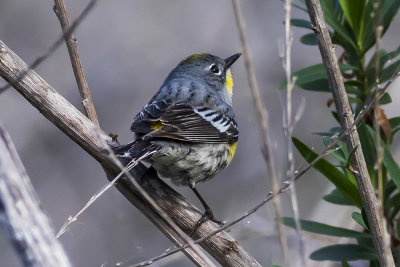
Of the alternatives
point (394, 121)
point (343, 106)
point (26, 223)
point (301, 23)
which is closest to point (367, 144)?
point (394, 121)

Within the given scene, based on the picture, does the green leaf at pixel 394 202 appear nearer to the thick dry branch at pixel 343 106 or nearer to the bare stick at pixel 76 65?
the thick dry branch at pixel 343 106

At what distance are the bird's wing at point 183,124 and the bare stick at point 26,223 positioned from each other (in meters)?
1.88

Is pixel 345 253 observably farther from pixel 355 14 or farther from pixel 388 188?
pixel 355 14

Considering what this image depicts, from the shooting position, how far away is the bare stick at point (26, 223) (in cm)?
154

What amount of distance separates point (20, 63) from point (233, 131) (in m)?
1.80

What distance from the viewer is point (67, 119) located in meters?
3.16

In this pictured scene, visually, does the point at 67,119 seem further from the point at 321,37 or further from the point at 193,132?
the point at 321,37

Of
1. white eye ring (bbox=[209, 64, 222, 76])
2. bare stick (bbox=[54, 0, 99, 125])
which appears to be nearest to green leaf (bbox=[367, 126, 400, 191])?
bare stick (bbox=[54, 0, 99, 125])

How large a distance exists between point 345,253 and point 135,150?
1273 millimetres

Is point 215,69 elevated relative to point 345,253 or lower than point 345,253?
elevated

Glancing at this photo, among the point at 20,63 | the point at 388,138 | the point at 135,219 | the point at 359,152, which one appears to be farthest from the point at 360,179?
the point at 135,219

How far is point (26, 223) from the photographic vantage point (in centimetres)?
157

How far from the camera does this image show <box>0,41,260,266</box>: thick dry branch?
3053 mm

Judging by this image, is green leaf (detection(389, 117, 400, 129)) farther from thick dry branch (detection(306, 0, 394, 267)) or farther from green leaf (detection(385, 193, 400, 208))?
thick dry branch (detection(306, 0, 394, 267))
